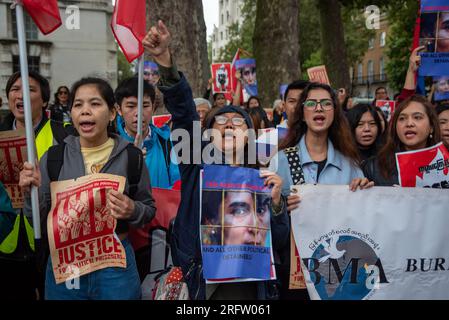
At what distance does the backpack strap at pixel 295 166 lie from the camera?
3.40 meters

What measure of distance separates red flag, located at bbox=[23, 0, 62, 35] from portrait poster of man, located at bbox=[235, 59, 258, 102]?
6.94 m

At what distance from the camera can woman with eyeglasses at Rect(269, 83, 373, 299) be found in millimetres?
3418

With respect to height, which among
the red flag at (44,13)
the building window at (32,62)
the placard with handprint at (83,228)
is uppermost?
the building window at (32,62)

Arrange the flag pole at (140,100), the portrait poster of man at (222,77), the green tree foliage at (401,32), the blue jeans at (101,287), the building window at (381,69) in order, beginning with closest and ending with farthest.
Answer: the blue jeans at (101,287)
the flag pole at (140,100)
the portrait poster of man at (222,77)
the green tree foliage at (401,32)
the building window at (381,69)

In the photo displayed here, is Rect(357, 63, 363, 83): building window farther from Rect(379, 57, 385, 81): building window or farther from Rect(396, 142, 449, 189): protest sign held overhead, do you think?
Rect(396, 142, 449, 189): protest sign held overhead

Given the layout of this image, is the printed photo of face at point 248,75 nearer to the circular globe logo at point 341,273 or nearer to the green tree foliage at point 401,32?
the circular globe logo at point 341,273

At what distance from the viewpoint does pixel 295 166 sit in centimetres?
344

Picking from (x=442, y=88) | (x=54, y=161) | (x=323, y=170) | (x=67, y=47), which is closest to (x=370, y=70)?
(x=67, y=47)

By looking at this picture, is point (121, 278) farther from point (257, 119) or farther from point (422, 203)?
point (257, 119)

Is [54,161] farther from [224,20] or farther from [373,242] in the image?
[224,20]

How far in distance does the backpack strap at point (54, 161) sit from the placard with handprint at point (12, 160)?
57 cm

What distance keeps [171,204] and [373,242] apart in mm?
Answer: 1257

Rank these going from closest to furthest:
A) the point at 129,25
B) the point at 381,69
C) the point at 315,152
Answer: the point at 315,152
the point at 129,25
the point at 381,69

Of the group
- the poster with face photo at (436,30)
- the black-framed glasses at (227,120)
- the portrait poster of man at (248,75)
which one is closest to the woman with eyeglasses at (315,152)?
the black-framed glasses at (227,120)
